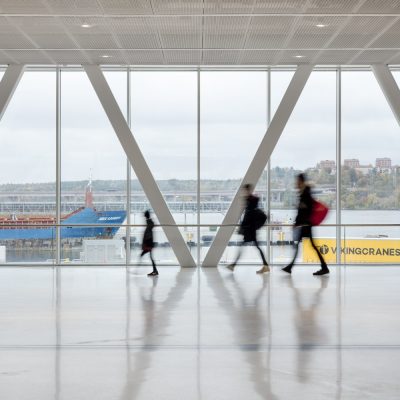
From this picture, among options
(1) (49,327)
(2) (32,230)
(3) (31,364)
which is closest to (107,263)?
(2) (32,230)

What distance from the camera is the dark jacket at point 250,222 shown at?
1348 centimetres

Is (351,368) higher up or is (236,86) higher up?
(236,86)

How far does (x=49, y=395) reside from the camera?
14.2 feet

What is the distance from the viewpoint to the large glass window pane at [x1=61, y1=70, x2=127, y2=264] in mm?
17078

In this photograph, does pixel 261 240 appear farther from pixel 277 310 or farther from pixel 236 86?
pixel 277 310

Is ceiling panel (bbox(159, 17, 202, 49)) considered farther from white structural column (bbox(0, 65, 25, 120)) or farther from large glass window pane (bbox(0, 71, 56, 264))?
large glass window pane (bbox(0, 71, 56, 264))

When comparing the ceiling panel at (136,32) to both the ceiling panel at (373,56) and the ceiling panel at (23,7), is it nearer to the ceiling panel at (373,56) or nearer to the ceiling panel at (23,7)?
the ceiling panel at (23,7)

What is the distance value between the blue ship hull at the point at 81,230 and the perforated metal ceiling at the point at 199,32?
374 centimetres

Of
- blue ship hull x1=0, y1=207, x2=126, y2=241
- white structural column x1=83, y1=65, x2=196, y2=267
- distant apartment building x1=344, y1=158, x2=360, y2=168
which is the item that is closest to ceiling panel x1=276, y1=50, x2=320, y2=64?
distant apartment building x1=344, y1=158, x2=360, y2=168

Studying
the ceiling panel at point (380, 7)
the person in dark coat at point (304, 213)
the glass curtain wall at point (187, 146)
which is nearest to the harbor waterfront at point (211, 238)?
the glass curtain wall at point (187, 146)

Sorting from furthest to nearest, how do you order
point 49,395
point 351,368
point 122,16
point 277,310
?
point 122,16 < point 277,310 < point 351,368 < point 49,395

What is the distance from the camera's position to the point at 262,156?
15680mm

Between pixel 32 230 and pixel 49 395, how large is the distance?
12.7 m

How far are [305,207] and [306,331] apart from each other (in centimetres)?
630
